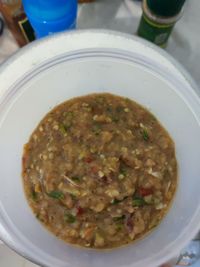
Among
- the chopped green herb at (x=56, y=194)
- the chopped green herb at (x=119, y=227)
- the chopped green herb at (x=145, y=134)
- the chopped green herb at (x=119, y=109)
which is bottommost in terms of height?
the chopped green herb at (x=119, y=227)

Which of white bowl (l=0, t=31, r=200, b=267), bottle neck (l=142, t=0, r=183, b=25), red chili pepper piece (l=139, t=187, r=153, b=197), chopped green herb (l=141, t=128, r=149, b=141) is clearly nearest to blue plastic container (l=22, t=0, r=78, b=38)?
white bowl (l=0, t=31, r=200, b=267)

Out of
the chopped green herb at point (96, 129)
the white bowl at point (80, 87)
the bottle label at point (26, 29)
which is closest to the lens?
the white bowl at point (80, 87)

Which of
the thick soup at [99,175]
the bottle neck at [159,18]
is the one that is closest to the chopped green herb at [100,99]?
the thick soup at [99,175]

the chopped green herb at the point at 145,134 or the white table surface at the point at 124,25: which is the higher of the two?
the white table surface at the point at 124,25

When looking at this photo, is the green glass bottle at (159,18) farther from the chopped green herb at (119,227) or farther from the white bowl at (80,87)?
the chopped green herb at (119,227)

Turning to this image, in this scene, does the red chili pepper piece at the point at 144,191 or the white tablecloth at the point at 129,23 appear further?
the white tablecloth at the point at 129,23

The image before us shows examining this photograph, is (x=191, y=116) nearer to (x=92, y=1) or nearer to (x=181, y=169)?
(x=181, y=169)

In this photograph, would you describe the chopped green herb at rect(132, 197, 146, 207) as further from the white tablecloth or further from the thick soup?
the white tablecloth

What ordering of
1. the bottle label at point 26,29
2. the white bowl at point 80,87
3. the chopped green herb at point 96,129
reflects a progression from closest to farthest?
the white bowl at point 80,87 < the chopped green herb at point 96,129 < the bottle label at point 26,29
